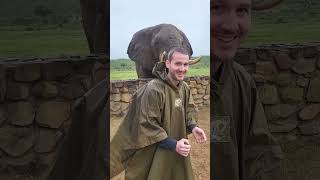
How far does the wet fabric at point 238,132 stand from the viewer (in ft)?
9.11

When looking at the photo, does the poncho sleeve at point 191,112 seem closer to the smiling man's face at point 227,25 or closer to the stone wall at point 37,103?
the smiling man's face at point 227,25

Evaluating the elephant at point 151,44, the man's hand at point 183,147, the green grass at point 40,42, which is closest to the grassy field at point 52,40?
the green grass at point 40,42

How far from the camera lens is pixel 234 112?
283 centimetres

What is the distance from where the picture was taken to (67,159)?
2846 millimetres

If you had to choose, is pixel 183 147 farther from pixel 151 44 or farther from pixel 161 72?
pixel 151 44

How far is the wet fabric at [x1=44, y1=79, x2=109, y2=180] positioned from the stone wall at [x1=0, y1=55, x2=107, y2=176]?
0.04 metres

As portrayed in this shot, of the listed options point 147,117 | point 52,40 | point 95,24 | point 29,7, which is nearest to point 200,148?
point 147,117

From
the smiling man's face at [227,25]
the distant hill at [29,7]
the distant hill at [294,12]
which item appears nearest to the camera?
the smiling man's face at [227,25]

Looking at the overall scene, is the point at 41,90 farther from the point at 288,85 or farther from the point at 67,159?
the point at 288,85

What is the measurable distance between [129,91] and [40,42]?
583mm

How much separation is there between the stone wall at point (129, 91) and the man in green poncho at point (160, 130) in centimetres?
3

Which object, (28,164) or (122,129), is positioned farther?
(28,164)

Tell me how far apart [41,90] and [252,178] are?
3.81 ft

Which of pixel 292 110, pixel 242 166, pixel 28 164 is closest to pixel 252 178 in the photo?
pixel 242 166
